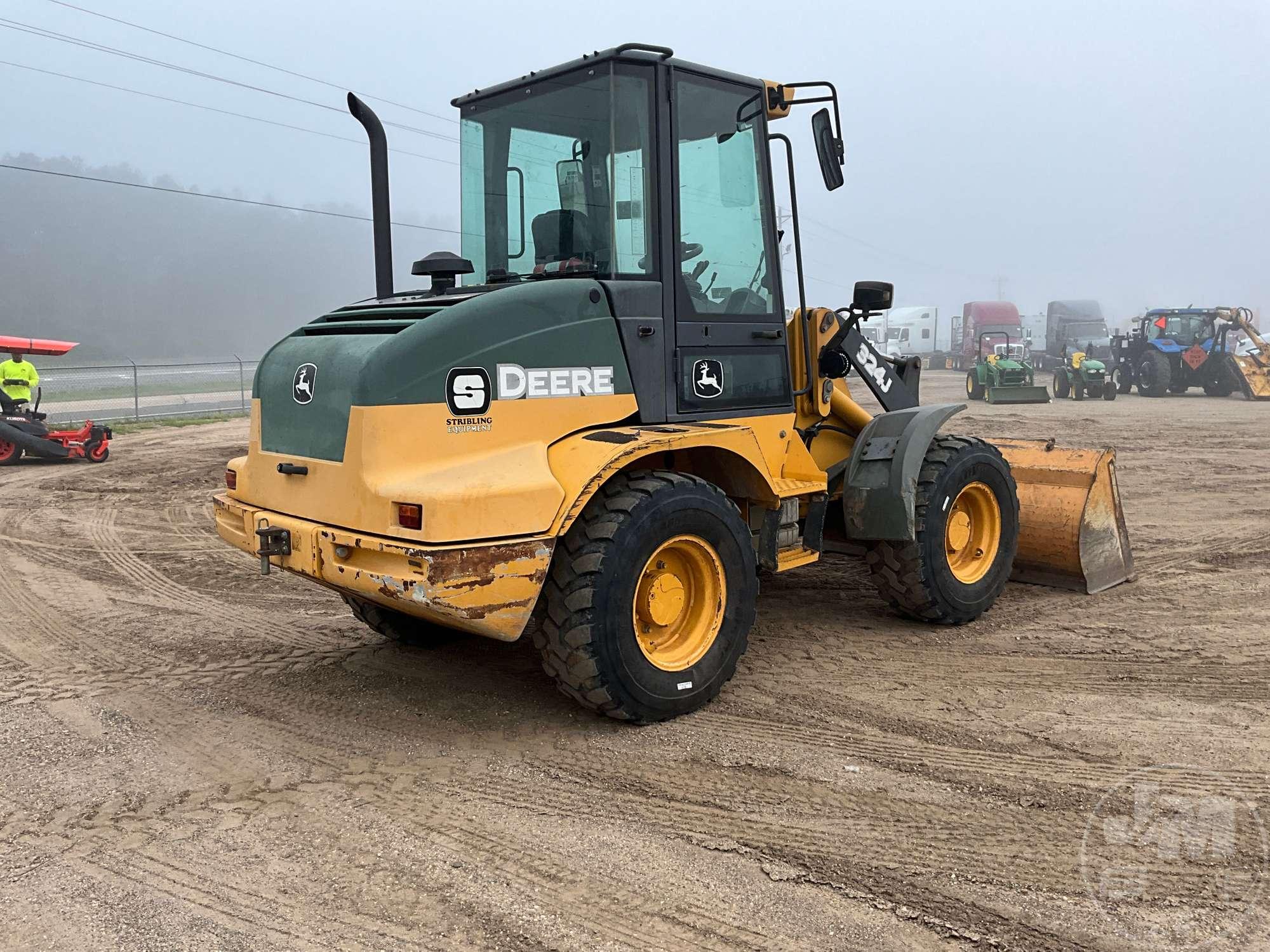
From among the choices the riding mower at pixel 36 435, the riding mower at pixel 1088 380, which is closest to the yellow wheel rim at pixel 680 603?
the riding mower at pixel 36 435

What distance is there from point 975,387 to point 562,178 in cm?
2345

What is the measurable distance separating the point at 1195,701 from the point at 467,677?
11.2ft

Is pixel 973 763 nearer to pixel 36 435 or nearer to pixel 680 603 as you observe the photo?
pixel 680 603

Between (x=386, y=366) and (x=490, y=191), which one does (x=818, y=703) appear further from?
(x=490, y=191)

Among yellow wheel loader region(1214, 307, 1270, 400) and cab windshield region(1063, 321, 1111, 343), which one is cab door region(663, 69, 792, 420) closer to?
yellow wheel loader region(1214, 307, 1270, 400)

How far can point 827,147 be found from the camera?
5.14 m

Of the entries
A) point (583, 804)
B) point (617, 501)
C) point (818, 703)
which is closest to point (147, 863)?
point (583, 804)

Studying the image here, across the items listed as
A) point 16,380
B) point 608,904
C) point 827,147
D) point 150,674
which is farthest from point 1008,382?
point 608,904

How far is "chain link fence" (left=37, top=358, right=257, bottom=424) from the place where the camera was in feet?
72.0

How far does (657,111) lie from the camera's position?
4.72 meters

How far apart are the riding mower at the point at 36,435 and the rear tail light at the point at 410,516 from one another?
12.7 m

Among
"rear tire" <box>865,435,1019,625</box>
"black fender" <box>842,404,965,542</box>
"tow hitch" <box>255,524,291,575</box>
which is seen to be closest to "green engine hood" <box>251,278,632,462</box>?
"tow hitch" <box>255,524,291,575</box>

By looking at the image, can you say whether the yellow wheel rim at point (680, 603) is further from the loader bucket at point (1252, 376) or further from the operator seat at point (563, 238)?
the loader bucket at point (1252, 376)

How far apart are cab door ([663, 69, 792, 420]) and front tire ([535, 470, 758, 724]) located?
66 cm
